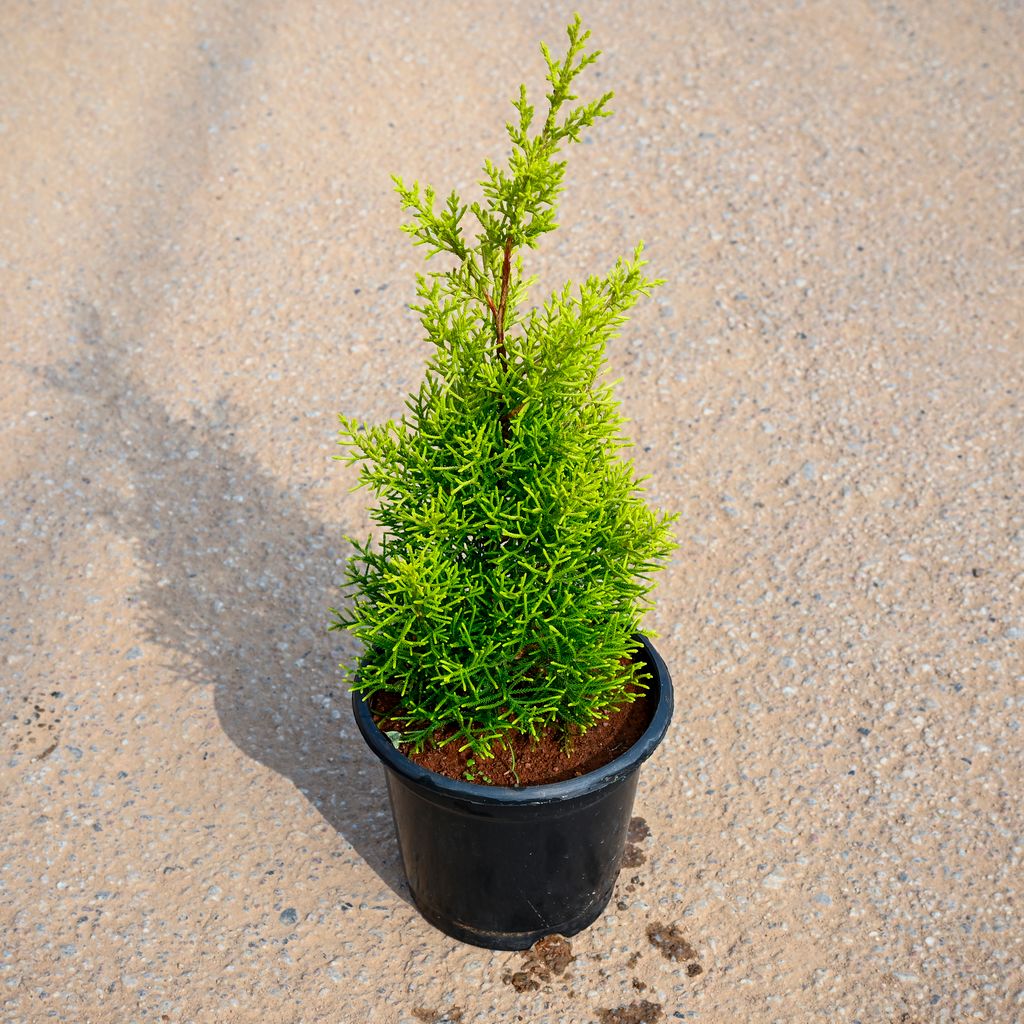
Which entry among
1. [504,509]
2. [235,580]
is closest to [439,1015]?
[504,509]

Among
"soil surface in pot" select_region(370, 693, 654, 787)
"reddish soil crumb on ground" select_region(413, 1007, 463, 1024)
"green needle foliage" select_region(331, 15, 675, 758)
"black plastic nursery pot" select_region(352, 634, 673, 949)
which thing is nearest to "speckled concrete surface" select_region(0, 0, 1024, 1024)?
"reddish soil crumb on ground" select_region(413, 1007, 463, 1024)

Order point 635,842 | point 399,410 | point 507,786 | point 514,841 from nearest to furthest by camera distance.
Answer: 1. point 507,786
2. point 514,841
3. point 635,842
4. point 399,410

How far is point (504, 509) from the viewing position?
310cm

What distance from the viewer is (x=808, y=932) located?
3.72 m

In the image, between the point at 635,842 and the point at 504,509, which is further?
the point at 635,842

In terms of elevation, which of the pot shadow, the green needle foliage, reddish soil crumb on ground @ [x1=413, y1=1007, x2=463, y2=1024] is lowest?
reddish soil crumb on ground @ [x1=413, y1=1007, x2=463, y2=1024]

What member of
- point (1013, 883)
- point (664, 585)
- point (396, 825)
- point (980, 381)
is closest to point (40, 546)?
point (396, 825)

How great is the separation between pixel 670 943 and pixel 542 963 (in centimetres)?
40

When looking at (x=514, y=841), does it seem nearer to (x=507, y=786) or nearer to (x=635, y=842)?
(x=507, y=786)

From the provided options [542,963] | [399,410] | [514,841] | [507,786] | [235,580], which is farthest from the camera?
[399,410]

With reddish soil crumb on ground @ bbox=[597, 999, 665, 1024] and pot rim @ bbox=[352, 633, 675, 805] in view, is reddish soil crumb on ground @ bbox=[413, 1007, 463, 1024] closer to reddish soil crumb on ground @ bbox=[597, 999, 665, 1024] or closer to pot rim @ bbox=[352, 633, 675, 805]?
reddish soil crumb on ground @ bbox=[597, 999, 665, 1024]

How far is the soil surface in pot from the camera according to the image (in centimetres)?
334

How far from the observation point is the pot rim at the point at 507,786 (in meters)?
3.21

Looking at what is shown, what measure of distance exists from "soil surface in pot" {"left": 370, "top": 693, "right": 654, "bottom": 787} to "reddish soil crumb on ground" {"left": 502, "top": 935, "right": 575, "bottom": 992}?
0.68 metres
